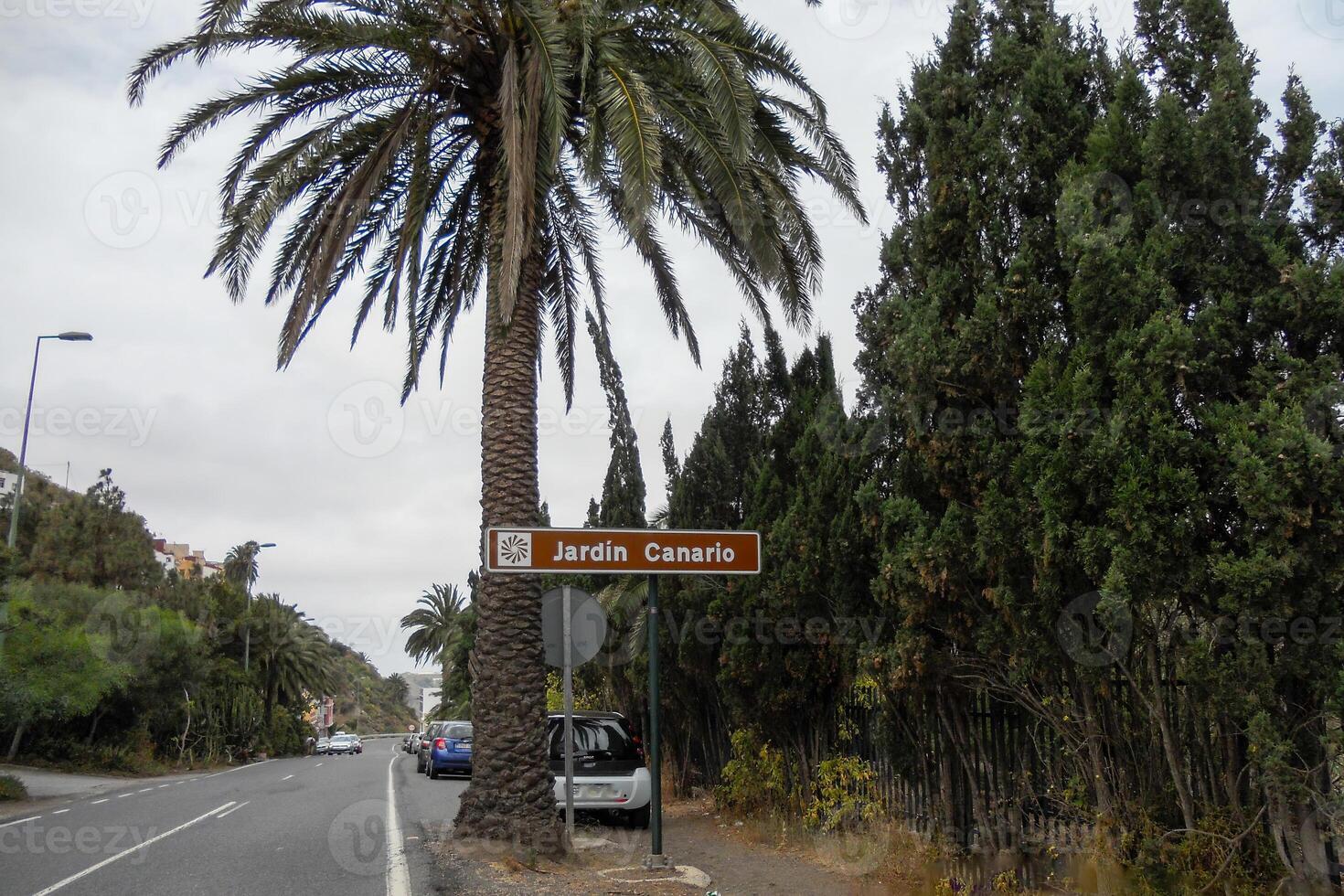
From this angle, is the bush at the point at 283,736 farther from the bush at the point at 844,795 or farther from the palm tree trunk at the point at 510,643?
the bush at the point at 844,795

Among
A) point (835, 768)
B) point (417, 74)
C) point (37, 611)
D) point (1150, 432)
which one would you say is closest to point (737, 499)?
point (835, 768)

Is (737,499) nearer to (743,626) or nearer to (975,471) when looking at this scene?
(743,626)

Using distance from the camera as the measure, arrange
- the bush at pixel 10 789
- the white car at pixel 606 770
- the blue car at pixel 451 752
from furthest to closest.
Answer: the blue car at pixel 451 752 → the bush at pixel 10 789 → the white car at pixel 606 770

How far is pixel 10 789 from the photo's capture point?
18.6 meters

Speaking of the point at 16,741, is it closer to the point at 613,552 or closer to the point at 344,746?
the point at 613,552

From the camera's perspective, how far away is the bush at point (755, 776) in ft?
39.8

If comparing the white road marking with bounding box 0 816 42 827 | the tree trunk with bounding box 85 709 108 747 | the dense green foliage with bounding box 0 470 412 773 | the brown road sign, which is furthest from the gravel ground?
the tree trunk with bounding box 85 709 108 747

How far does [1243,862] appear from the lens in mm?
5809

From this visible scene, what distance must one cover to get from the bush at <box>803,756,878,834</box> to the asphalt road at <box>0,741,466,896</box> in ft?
12.9

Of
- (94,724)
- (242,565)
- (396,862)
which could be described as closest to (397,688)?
(242,565)

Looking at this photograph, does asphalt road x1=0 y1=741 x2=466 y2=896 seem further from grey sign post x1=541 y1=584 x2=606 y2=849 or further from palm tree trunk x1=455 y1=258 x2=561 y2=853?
grey sign post x1=541 y1=584 x2=606 y2=849

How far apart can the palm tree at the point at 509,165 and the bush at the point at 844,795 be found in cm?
279

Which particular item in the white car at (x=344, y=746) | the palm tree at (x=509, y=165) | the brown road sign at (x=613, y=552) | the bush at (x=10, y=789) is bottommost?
the white car at (x=344, y=746)

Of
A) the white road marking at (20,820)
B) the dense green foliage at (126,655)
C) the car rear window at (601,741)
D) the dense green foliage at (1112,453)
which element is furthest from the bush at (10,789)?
the dense green foliage at (1112,453)
